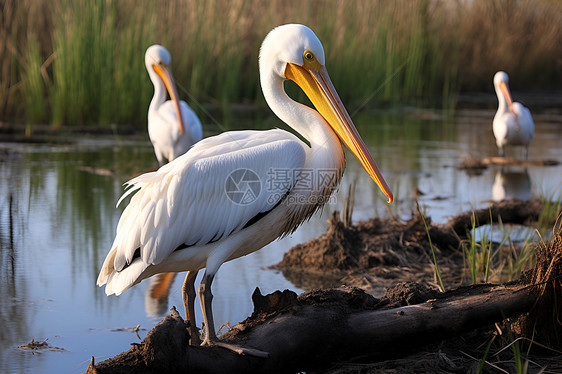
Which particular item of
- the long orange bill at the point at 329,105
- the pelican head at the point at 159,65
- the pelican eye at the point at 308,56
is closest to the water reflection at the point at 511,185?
the long orange bill at the point at 329,105

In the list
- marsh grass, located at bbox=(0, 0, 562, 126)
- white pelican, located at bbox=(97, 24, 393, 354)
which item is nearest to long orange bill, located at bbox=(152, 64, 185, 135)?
marsh grass, located at bbox=(0, 0, 562, 126)

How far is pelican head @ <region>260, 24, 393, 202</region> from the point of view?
3658 millimetres

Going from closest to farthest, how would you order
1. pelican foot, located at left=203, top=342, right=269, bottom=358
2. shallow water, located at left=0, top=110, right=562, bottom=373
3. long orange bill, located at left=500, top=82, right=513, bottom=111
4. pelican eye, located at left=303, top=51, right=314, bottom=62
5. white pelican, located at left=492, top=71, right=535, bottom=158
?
1. pelican foot, located at left=203, top=342, right=269, bottom=358
2. shallow water, located at left=0, top=110, right=562, bottom=373
3. pelican eye, located at left=303, top=51, right=314, bottom=62
4. white pelican, located at left=492, top=71, right=535, bottom=158
5. long orange bill, located at left=500, top=82, right=513, bottom=111

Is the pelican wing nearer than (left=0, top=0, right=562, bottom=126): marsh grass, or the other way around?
the pelican wing

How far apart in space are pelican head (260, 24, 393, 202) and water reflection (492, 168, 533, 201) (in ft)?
11.9

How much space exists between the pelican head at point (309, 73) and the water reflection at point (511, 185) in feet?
11.9

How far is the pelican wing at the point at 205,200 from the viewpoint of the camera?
3352mm

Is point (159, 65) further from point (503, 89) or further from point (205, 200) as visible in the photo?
point (205, 200)

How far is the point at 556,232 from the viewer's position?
10.1 feet

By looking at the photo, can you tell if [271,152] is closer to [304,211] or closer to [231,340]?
[304,211]

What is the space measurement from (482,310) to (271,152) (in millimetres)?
1179

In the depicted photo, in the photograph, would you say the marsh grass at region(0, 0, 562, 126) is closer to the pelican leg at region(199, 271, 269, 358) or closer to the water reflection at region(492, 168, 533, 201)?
the water reflection at region(492, 168, 533, 201)

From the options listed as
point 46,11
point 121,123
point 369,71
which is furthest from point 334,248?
point 369,71
